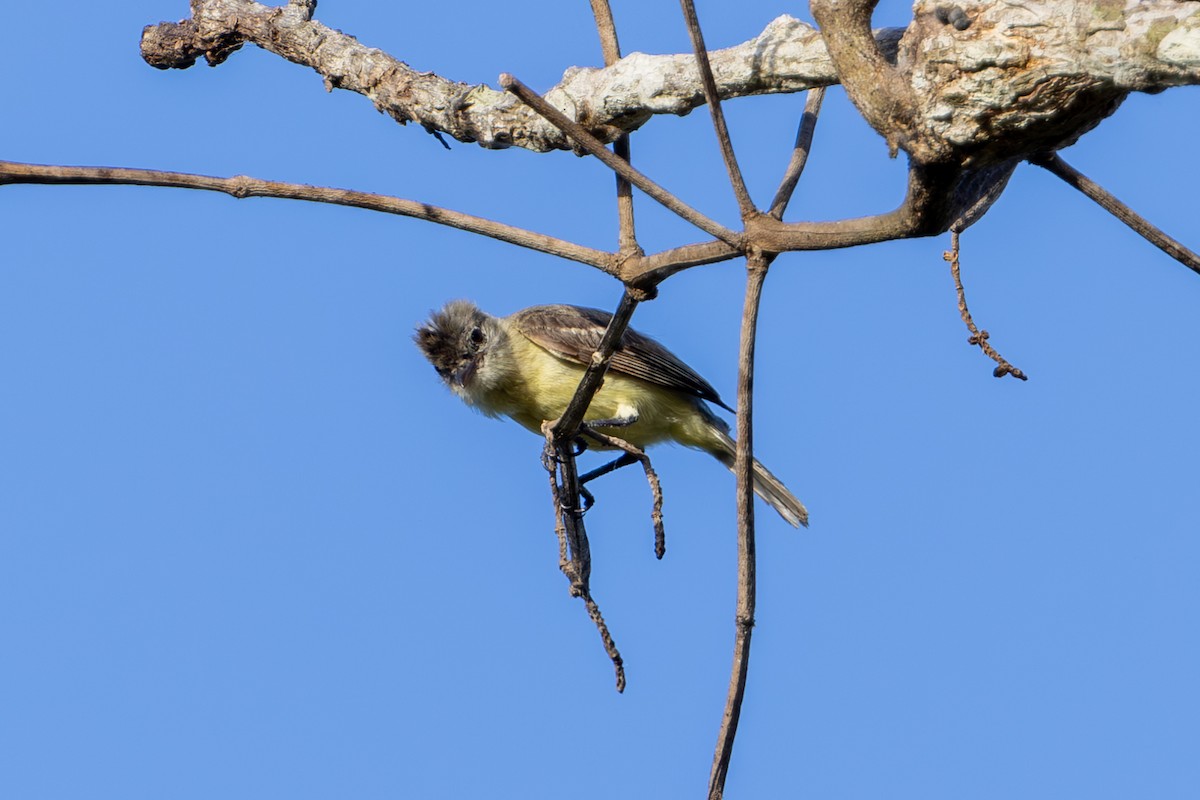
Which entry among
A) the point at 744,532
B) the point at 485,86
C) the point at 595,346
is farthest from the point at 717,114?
the point at 595,346

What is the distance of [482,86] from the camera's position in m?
4.29

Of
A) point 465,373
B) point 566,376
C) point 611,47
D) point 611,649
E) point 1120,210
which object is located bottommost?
point 611,649

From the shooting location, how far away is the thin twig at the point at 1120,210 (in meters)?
3.19

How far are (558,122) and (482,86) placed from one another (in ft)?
5.02

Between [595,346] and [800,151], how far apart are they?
2790mm

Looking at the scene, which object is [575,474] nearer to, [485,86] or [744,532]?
[485,86]

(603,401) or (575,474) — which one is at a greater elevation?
(603,401)

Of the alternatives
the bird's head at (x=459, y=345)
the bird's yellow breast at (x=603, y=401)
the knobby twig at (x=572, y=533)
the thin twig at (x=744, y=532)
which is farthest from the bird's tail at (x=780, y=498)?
the thin twig at (x=744, y=532)

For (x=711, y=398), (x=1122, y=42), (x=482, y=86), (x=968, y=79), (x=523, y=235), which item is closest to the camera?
(x=1122, y=42)

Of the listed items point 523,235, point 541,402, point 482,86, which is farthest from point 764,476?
point 523,235

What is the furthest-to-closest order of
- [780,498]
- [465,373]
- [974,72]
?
[780,498]
[465,373]
[974,72]

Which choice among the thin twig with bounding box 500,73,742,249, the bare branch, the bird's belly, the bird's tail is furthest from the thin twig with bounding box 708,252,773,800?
the bird's tail

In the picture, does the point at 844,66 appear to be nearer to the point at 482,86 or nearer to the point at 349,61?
the point at 482,86

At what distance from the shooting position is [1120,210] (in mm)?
3268
